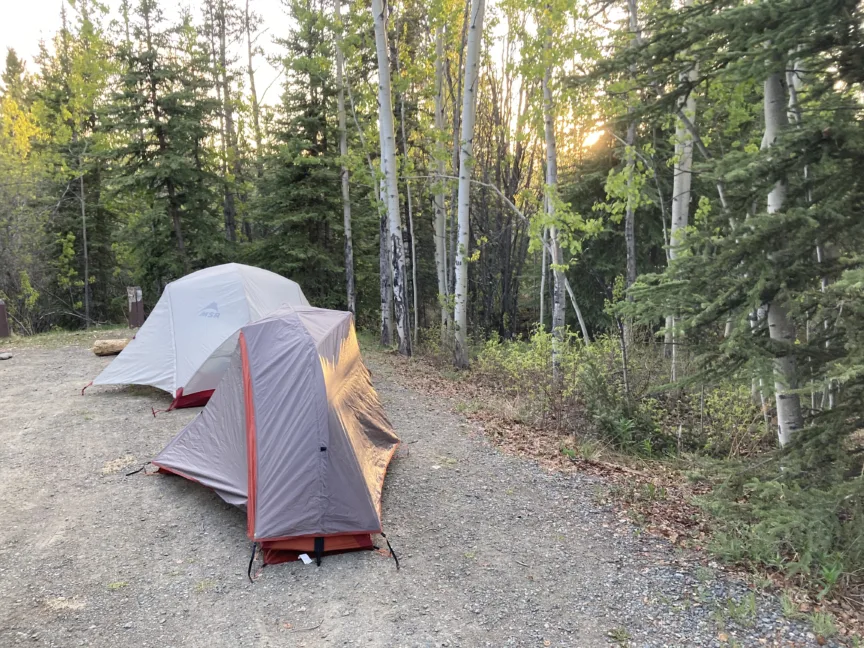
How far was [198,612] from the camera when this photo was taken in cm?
353

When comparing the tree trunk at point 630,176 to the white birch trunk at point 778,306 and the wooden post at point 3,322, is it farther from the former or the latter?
the wooden post at point 3,322

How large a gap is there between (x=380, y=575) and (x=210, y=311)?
5.53m

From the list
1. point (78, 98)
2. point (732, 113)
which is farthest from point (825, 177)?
point (78, 98)

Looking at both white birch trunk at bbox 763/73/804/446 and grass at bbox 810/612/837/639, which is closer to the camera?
grass at bbox 810/612/837/639

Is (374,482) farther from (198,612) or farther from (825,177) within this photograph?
(825,177)

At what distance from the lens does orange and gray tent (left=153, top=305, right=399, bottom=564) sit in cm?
412

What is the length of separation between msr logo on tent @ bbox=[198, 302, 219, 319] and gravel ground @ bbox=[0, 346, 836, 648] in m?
2.54

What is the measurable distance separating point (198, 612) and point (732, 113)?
9331mm

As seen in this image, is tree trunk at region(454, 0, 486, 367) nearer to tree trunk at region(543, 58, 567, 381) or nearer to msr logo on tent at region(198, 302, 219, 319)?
tree trunk at region(543, 58, 567, 381)

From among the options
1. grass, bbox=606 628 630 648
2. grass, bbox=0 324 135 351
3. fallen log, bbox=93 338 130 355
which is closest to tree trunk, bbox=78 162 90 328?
grass, bbox=0 324 135 351

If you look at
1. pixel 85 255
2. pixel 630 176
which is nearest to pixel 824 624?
pixel 630 176

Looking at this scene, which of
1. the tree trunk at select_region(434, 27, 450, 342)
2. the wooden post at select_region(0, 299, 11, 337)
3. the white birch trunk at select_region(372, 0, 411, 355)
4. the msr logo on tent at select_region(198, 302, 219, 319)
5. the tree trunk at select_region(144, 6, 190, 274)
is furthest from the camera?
the tree trunk at select_region(144, 6, 190, 274)

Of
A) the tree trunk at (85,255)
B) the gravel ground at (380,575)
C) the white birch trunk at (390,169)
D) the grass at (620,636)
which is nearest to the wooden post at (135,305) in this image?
the tree trunk at (85,255)

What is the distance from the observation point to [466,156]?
10008 millimetres
